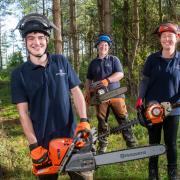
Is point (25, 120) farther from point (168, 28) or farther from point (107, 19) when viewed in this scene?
point (107, 19)

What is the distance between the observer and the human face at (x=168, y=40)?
178 inches

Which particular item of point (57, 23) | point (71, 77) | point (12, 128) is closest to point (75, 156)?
point (71, 77)

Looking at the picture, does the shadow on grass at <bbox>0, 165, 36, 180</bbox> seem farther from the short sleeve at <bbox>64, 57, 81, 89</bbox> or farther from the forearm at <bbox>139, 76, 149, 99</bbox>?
the short sleeve at <bbox>64, 57, 81, 89</bbox>

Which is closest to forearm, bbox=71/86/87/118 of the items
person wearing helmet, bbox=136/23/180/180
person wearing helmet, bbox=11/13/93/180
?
person wearing helmet, bbox=11/13/93/180

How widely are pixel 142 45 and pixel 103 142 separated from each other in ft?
39.6

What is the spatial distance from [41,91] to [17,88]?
0.80ft

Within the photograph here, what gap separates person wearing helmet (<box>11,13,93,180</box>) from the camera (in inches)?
140

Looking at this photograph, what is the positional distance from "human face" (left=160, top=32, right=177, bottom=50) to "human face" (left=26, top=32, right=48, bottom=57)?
1679 mm

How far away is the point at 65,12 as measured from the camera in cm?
2961

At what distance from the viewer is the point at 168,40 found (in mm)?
4547

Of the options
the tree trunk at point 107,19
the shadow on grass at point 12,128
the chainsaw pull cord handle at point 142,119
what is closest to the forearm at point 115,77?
the chainsaw pull cord handle at point 142,119

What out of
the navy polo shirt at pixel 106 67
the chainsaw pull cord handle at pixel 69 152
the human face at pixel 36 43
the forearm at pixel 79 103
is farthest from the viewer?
the navy polo shirt at pixel 106 67

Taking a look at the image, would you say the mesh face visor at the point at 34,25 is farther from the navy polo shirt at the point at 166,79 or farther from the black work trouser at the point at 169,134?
the black work trouser at the point at 169,134

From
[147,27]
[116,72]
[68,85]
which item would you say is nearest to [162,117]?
[68,85]
